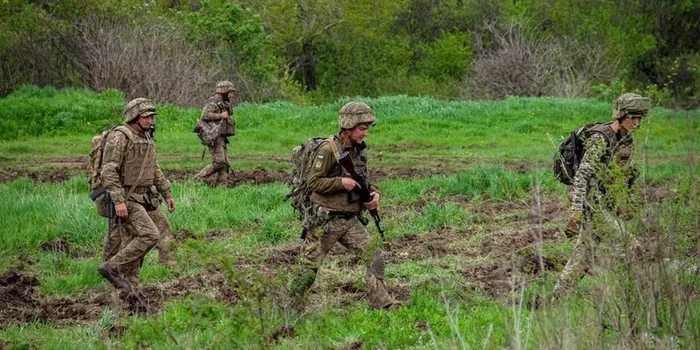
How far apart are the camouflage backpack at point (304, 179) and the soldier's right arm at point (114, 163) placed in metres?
1.68

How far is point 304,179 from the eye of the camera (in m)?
9.52

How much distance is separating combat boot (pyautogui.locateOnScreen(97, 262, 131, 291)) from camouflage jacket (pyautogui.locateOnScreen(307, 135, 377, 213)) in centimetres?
195

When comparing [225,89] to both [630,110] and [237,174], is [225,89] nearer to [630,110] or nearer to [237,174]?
[237,174]

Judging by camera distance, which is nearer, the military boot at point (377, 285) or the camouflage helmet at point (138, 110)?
A: the military boot at point (377, 285)

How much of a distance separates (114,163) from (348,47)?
41905 mm

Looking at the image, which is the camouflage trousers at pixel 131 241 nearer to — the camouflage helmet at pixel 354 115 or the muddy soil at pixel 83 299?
the muddy soil at pixel 83 299

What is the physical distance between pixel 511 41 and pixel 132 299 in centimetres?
3110

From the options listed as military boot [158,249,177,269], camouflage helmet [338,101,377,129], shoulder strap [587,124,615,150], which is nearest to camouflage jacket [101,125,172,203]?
military boot [158,249,177,269]

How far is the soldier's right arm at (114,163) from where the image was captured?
1029cm

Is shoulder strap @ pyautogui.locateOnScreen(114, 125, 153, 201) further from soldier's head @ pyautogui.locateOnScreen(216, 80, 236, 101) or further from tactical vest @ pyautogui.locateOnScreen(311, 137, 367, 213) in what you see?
soldier's head @ pyautogui.locateOnScreen(216, 80, 236, 101)

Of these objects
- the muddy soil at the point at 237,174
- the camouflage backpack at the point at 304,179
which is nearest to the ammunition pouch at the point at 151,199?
the camouflage backpack at the point at 304,179

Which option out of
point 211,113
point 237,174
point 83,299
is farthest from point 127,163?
point 237,174

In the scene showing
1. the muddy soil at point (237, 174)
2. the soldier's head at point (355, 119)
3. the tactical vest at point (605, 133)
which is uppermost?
the soldier's head at point (355, 119)

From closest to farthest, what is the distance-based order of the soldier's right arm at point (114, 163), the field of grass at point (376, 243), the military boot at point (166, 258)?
the field of grass at point (376, 243), the soldier's right arm at point (114, 163), the military boot at point (166, 258)
